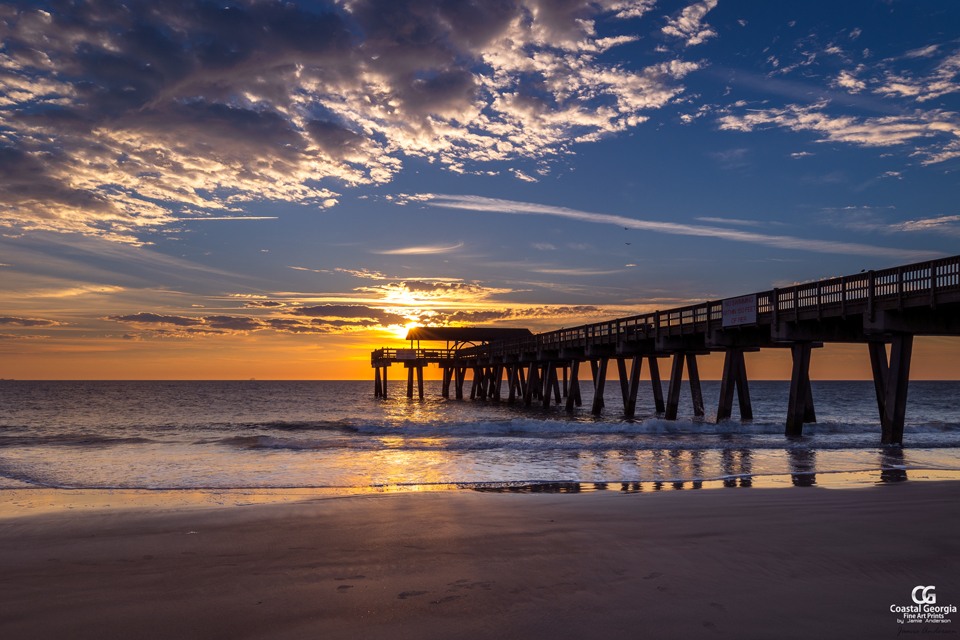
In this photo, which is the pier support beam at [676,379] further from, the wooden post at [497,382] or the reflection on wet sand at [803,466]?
the wooden post at [497,382]

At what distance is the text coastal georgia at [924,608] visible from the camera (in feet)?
15.4

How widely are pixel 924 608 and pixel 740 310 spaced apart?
829 inches

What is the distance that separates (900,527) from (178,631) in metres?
7.32

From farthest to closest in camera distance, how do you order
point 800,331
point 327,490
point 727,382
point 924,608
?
point 727,382 < point 800,331 < point 327,490 < point 924,608

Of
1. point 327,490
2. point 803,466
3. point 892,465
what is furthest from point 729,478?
point 327,490

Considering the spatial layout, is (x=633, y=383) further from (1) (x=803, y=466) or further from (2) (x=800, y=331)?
(1) (x=803, y=466)

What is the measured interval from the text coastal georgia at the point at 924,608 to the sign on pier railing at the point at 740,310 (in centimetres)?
2027

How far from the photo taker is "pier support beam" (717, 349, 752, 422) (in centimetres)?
2716

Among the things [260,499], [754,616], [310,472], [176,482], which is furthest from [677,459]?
[754,616]

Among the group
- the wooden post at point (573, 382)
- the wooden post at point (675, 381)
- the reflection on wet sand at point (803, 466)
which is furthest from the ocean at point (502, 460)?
the wooden post at point (573, 382)

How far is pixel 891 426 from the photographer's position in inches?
767

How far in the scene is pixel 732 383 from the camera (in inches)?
1083

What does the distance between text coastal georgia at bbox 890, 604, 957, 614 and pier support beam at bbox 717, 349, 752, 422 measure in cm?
2219

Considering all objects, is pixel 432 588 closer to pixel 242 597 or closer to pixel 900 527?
pixel 242 597
